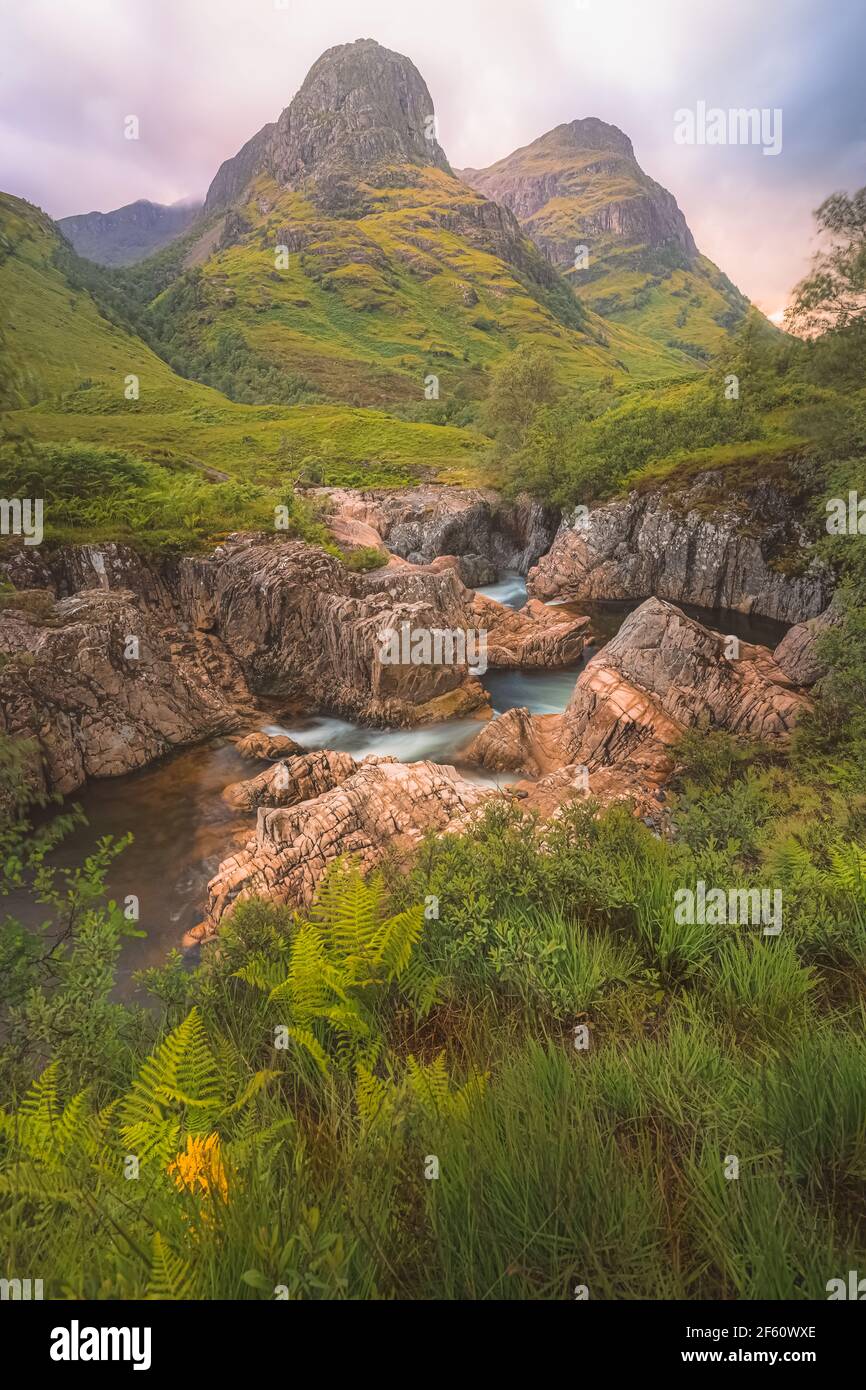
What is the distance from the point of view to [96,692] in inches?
719

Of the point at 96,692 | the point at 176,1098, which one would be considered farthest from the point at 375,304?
the point at 176,1098

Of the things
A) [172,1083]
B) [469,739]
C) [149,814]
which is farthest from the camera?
[469,739]

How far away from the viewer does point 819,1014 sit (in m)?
4.07

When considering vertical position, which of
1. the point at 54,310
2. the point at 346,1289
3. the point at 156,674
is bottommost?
the point at 346,1289

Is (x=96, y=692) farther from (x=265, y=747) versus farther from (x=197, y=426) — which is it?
(x=197, y=426)

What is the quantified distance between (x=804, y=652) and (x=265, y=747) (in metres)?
18.0

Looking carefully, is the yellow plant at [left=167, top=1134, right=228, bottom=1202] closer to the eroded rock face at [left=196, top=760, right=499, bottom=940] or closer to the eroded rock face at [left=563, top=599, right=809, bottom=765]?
the eroded rock face at [left=196, top=760, right=499, bottom=940]

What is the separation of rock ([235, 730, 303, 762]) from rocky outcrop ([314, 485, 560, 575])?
24.1 meters

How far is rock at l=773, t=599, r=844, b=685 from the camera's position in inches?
777

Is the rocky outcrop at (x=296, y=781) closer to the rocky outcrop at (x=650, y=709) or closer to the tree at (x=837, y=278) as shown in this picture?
the rocky outcrop at (x=650, y=709)

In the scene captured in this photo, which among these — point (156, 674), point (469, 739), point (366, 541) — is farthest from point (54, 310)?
point (469, 739)

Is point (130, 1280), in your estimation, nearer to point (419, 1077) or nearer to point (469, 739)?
point (419, 1077)

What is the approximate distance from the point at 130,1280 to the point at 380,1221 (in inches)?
35.6
